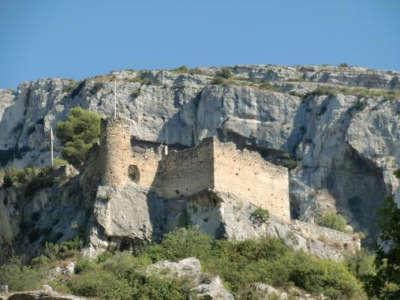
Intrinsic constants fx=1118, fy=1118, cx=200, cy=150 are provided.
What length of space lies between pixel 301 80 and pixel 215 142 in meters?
39.7

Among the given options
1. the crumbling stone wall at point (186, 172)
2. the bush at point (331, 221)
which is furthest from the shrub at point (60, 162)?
the bush at point (331, 221)

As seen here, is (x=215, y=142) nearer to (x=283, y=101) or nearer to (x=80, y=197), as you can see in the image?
(x=80, y=197)

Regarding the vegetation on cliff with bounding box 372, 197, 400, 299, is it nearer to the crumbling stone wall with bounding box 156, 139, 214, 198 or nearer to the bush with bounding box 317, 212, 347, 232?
the crumbling stone wall with bounding box 156, 139, 214, 198

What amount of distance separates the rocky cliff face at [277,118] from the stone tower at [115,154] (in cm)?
1946

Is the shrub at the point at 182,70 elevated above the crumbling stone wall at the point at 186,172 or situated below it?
above

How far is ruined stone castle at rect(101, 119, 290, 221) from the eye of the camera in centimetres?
4444

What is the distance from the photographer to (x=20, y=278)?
125 feet

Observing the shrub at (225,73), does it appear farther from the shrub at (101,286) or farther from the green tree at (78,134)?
the shrub at (101,286)

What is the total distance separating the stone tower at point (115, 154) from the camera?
44.7 m

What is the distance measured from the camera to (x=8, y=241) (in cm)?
4944

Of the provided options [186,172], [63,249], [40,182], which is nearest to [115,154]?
[186,172]

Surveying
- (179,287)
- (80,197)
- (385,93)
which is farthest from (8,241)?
(385,93)

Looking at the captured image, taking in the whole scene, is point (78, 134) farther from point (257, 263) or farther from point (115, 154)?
point (257, 263)

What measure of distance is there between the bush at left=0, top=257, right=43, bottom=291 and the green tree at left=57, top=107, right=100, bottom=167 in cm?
1643
